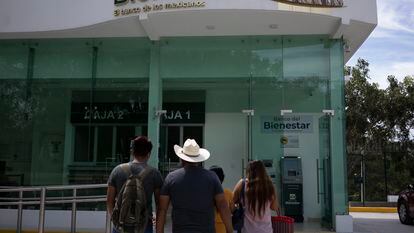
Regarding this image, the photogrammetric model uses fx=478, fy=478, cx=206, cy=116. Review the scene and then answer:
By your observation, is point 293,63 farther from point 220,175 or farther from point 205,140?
point 220,175

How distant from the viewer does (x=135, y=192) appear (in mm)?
4512

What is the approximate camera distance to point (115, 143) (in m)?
12.1

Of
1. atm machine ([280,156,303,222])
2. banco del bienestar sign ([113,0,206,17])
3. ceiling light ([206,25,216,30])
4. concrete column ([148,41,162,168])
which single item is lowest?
atm machine ([280,156,303,222])

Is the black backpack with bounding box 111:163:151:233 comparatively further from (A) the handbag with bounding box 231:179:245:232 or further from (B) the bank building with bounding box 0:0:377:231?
(B) the bank building with bounding box 0:0:377:231

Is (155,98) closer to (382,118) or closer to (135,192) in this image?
(135,192)

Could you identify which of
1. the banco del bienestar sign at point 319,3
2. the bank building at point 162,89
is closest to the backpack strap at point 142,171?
the bank building at point 162,89

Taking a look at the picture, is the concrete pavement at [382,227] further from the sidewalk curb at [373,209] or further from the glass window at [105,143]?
the glass window at [105,143]

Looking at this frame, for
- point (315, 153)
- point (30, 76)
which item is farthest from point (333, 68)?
point (30, 76)

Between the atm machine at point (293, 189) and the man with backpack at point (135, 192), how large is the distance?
7.55 m

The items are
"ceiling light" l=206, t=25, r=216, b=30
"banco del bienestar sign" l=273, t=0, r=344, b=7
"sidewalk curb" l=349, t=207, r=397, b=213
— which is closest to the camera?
"banco del bienestar sign" l=273, t=0, r=344, b=7

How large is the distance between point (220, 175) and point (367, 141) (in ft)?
65.9

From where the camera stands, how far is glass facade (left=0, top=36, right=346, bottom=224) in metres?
11.3

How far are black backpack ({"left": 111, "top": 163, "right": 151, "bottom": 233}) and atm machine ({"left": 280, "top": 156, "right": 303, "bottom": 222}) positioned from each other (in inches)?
303

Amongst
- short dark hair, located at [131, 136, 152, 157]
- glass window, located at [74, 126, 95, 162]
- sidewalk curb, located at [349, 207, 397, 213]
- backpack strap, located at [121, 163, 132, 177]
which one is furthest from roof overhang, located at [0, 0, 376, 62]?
sidewalk curb, located at [349, 207, 397, 213]
